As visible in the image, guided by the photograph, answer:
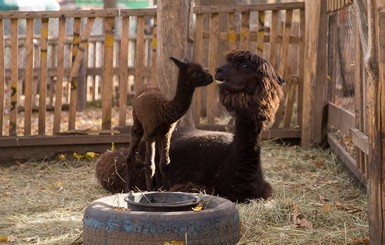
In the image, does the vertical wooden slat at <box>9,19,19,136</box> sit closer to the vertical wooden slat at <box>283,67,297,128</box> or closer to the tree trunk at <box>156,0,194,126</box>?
the tree trunk at <box>156,0,194,126</box>

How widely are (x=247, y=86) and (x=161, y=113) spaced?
2.80 feet

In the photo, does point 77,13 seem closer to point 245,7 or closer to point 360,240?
point 245,7

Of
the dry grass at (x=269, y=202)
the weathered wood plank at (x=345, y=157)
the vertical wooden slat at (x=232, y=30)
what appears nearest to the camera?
the dry grass at (x=269, y=202)

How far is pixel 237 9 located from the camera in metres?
11.4

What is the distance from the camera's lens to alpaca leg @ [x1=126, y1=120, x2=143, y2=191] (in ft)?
26.0

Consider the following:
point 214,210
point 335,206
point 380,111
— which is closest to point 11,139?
point 335,206

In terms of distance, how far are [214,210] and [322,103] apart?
6.05 metres

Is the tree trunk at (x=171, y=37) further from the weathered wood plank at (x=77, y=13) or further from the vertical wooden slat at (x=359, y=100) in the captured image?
the vertical wooden slat at (x=359, y=100)

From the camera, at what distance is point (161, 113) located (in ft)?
24.3

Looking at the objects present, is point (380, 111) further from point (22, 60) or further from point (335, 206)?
point (22, 60)

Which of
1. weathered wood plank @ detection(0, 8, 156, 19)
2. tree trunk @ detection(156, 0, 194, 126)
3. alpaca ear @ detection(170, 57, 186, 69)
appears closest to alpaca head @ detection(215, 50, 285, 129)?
alpaca ear @ detection(170, 57, 186, 69)

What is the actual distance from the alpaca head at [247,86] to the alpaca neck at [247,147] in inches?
4.5

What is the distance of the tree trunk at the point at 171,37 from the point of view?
30.2ft

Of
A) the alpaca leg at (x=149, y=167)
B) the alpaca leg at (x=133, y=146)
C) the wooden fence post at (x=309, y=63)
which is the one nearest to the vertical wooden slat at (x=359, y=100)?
the alpaca leg at (x=149, y=167)
